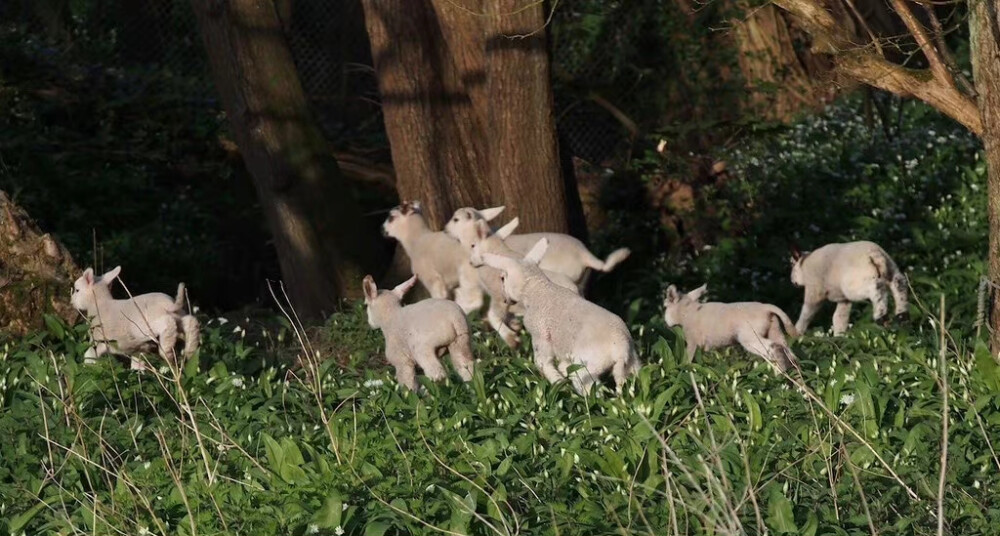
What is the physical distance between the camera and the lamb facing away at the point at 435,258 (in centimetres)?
1122

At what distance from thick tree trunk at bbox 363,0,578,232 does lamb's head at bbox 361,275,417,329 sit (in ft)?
8.72

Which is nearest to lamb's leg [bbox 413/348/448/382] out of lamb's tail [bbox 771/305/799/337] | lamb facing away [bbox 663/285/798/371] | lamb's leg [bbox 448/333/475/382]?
lamb's leg [bbox 448/333/475/382]

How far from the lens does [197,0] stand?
12.7 metres

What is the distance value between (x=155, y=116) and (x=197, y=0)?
512 cm

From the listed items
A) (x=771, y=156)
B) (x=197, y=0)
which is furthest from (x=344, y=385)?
(x=771, y=156)

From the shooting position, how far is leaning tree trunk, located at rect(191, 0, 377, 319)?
12.7 m

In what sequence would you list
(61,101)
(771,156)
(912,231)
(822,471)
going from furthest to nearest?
(61,101)
(771,156)
(912,231)
(822,471)

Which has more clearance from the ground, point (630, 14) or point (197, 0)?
point (197, 0)

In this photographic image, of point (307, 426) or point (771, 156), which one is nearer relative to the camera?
point (307, 426)

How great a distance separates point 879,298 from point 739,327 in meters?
1.61

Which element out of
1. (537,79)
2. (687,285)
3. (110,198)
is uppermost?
(537,79)

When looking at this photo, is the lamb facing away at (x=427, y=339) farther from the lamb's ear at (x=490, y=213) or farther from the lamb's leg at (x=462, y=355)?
the lamb's ear at (x=490, y=213)

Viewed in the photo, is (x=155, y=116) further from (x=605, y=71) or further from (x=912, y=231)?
(x=912, y=231)

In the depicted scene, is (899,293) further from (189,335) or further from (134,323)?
(134,323)
